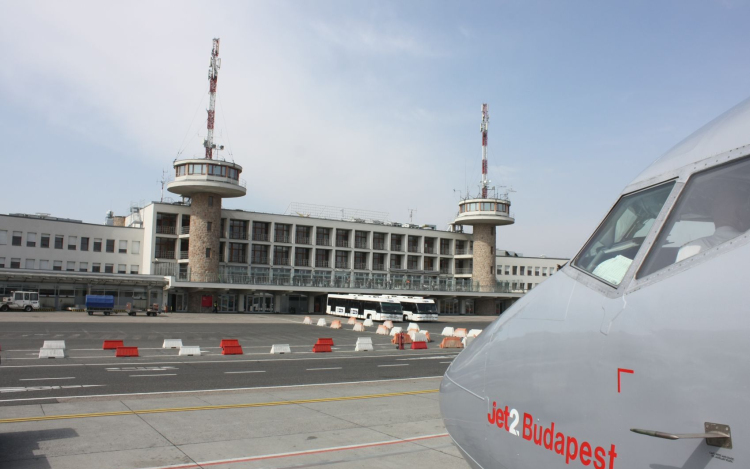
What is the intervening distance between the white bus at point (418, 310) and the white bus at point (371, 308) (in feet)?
7.23

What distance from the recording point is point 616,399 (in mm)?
3182

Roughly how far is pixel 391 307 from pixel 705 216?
5303 cm

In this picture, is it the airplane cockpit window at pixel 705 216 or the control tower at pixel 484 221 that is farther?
the control tower at pixel 484 221

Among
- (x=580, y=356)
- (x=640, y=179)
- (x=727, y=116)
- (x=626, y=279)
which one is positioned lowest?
(x=580, y=356)

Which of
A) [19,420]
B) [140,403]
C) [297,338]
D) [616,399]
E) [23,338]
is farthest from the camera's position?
[297,338]

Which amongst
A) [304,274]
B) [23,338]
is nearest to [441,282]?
[304,274]

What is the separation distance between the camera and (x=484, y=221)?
86000 mm

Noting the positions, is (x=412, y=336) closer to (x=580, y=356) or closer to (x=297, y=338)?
(x=297, y=338)

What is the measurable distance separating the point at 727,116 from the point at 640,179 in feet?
2.15

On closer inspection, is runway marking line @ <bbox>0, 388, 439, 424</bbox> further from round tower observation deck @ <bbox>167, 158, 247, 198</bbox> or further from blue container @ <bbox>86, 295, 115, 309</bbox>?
round tower observation deck @ <bbox>167, 158, 247, 198</bbox>

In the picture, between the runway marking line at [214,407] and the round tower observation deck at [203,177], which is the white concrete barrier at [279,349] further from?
the round tower observation deck at [203,177]

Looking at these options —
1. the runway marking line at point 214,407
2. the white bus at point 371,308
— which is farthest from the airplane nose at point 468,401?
the white bus at point 371,308

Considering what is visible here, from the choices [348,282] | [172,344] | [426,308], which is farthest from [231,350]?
[348,282]

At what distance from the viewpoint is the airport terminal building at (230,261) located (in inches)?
2606
